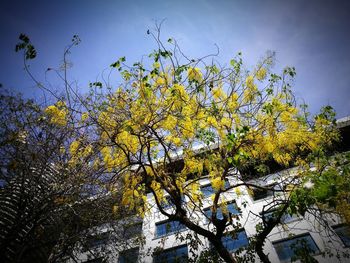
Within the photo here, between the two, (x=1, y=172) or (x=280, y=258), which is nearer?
(x=1, y=172)

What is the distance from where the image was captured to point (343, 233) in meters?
9.81

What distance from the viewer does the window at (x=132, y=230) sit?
11.2 metres

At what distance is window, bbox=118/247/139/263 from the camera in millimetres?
11045

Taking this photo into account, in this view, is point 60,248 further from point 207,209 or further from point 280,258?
point 280,258

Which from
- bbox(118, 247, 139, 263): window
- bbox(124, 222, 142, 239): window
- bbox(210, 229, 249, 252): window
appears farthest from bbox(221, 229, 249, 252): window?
bbox(124, 222, 142, 239): window

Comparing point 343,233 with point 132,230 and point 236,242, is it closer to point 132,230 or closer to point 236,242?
point 236,242

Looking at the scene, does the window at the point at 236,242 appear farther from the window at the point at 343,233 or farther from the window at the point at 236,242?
the window at the point at 343,233

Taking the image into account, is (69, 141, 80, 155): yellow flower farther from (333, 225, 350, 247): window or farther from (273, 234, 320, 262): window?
(333, 225, 350, 247): window

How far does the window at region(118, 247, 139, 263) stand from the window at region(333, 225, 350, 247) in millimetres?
9322

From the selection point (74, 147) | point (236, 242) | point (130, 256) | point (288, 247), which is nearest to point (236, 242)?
point (236, 242)

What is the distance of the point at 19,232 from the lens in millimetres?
6188

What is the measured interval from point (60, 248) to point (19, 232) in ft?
6.08

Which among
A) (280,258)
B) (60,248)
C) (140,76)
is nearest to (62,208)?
(60,248)

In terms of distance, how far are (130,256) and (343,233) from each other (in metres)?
9.86
